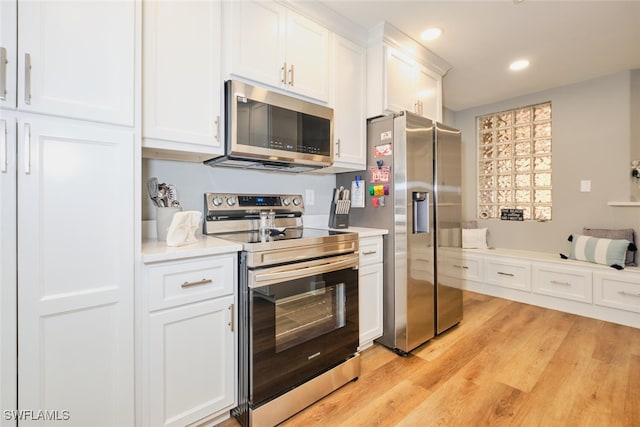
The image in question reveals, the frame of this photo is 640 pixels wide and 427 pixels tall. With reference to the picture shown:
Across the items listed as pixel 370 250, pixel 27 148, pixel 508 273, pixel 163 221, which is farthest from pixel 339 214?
pixel 508 273

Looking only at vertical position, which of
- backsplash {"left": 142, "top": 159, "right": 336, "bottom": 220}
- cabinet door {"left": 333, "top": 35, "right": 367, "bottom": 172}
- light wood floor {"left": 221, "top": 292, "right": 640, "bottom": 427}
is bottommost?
light wood floor {"left": 221, "top": 292, "right": 640, "bottom": 427}

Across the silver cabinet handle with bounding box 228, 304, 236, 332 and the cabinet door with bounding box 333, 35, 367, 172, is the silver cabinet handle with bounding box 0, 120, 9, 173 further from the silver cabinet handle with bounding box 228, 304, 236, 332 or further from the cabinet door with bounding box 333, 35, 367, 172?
the cabinet door with bounding box 333, 35, 367, 172

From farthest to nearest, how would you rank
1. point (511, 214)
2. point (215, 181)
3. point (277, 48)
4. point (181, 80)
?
point (511, 214)
point (215, 181)
point (277, 48)
point (181, 80)

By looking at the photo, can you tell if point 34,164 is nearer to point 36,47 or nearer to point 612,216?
point 36,47

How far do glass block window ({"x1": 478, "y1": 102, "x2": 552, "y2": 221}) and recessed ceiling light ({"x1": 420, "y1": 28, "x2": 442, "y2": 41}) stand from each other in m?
2.09

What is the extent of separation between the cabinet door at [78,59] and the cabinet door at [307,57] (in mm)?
909

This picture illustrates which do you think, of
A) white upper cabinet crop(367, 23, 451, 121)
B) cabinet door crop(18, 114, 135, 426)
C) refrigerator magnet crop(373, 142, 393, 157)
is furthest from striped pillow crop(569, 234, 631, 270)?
cabinet door crop(18, 114, 135, 426)

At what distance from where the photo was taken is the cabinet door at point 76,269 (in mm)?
1053

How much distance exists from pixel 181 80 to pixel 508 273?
3.65 m

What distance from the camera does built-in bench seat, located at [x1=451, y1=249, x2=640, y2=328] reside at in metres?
2.75

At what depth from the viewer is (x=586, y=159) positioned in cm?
331

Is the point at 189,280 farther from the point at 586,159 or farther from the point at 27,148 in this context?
the point at 586,159

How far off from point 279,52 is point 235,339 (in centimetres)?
164

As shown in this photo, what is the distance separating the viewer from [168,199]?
1763mm
